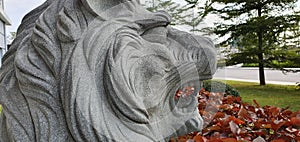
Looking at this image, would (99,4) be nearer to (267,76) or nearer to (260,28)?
(260,28)

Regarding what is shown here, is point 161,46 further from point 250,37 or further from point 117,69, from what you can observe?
point 250,37

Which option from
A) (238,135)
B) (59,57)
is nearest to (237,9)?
(238,135)

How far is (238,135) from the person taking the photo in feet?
6.54

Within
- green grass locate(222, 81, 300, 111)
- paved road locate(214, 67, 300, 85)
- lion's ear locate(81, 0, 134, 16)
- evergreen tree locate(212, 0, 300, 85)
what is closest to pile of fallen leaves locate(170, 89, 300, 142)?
lion's ear locate(81, 0, 134, 16)

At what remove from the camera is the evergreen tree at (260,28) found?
→ 1200 centimetres

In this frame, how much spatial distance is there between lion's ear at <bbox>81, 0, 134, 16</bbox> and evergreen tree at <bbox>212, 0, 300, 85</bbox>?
35.7 feet

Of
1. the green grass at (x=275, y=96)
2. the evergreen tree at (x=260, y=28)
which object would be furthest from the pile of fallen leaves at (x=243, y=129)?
the evergreen tree at (x=260, y=28)

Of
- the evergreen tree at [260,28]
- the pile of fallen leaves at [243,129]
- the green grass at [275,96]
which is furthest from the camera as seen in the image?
the evergreen tree at [260,28]

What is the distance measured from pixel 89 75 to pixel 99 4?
0.91ft

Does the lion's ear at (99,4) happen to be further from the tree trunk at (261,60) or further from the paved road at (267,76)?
the tree trunk at (261,60)

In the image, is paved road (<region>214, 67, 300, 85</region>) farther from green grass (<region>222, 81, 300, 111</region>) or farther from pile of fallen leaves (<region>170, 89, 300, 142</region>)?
pile of fallen leaves (<region>170, 89, 300, 142</region>)

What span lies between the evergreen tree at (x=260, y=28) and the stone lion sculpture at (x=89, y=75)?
10.8 m

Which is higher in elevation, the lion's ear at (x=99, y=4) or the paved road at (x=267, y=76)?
the lion's ear at (x=99, y=4)

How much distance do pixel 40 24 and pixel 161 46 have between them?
450 millimetres
